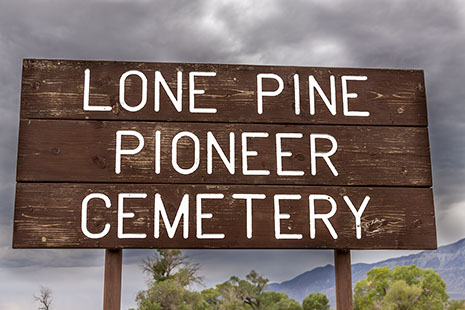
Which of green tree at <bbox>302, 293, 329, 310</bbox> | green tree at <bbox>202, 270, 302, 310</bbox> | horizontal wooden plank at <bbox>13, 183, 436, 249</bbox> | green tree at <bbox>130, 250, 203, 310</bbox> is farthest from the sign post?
green tree at <bbox>302, 293, 329, 310</bbox>

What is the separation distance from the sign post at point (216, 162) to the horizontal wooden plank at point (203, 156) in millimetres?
12

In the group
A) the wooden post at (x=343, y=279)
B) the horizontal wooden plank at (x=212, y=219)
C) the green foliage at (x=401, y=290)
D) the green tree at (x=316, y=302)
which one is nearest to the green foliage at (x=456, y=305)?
the green foliage at (x=401, y=290)

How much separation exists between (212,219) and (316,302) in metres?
64.6

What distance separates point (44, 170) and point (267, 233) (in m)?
2.49

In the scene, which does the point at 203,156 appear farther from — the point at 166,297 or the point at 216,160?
the point at 166,297

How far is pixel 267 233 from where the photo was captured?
5.67 m

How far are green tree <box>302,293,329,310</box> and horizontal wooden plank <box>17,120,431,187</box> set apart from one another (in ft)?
210

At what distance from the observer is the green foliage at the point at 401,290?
2212 inches

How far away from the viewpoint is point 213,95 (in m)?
5.93

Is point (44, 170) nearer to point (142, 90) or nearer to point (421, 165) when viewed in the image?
point (142, 90)

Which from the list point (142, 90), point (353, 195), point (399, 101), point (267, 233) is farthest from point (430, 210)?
point (142, 90)

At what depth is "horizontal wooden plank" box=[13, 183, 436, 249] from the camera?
5.57 meters

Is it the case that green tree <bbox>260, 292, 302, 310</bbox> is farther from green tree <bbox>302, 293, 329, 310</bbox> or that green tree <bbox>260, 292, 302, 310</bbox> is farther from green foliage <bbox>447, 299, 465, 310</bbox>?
green foliage <bbox>447, 299, 465, 310</bbox>

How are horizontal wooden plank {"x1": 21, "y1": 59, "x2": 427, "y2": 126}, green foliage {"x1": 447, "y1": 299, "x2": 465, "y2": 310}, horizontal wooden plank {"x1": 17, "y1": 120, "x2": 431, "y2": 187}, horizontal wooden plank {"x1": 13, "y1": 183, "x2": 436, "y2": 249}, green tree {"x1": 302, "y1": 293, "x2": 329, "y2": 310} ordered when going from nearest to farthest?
horizontal wooden plank {"x1": 13, "y1": 183, "x2": 436, "y2": 249} → horizontal wooden plank {"x1": 17, "y1": 120, "x2": 431, "y2": 187} → horizontal wooden plank {"x1": 21, "y1": 59, "x2": 427, "y2": 126} → green foliage {"x1": 447, "y1": 299, "x2": 465, "y2": 310} → green tree {"x1": 302, "y1": 293, "x2": 329, "y2": 310}
